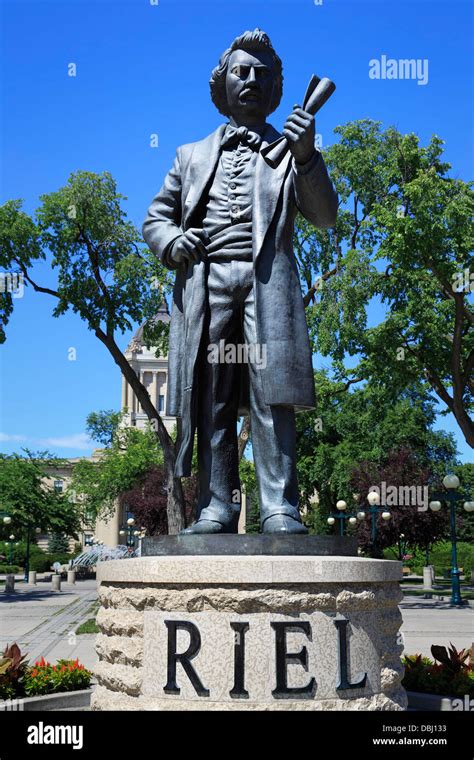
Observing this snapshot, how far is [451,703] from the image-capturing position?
6.18 metres

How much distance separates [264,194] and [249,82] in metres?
0.94

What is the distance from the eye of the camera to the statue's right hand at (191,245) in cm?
564

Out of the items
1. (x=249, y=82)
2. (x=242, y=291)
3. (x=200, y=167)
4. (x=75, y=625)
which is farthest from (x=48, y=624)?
(x=249, y=82)

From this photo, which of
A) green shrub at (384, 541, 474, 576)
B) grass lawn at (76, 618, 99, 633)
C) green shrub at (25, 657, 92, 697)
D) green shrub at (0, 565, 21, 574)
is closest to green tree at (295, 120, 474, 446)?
grass lawn at (76, 618, 99, 633)

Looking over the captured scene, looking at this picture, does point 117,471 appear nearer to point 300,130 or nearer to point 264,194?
point 264,194

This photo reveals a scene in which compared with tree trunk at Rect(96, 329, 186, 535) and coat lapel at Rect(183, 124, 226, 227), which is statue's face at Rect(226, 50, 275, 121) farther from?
tree trunk at Rect(96, 329, 186, 535)

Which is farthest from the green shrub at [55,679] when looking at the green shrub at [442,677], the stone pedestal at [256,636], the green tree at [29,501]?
the green tree at [29,501]

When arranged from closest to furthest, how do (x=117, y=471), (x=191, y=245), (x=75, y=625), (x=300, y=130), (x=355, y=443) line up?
(x=300, y=130) → (x=191, y=245) → (x=75, y=625) → (x=355, y=443) → (x=117, y=471)

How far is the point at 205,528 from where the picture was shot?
5.26 meters

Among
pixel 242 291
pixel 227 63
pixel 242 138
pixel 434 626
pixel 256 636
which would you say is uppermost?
pixel 227 63

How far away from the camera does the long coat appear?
17.7 feet
